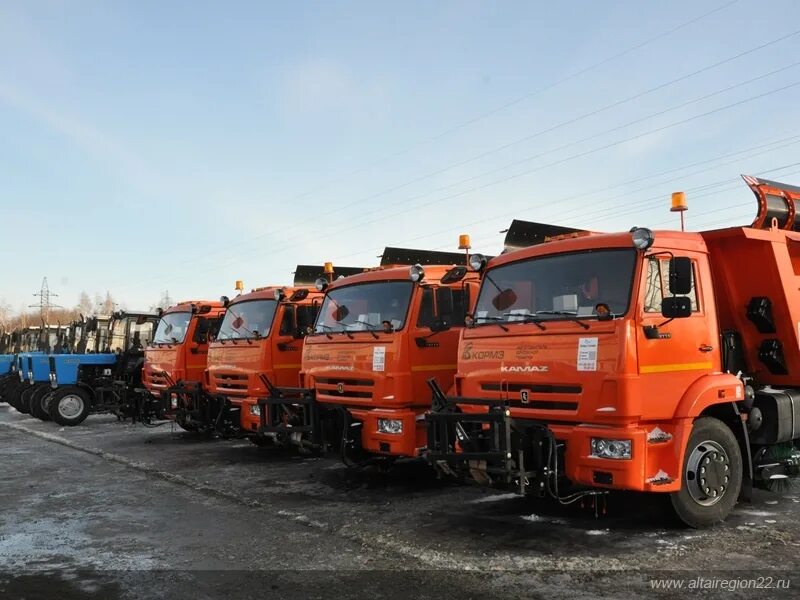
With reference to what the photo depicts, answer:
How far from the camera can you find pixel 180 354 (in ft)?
41.5

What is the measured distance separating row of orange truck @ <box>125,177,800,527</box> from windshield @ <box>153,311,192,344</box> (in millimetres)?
5010

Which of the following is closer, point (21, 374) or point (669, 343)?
point (669, 343)

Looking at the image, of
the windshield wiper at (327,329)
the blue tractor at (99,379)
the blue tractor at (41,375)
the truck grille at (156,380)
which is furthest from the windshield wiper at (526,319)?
the blue tractor at (41,375)

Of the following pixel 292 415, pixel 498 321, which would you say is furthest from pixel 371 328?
pixel 498 321

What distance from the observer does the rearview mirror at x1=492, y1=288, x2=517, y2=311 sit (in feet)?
20.3

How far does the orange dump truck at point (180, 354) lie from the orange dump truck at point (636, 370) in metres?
7.21

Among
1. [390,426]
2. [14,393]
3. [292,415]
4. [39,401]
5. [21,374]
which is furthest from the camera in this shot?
[14,393]

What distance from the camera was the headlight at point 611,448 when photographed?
16.6 ft

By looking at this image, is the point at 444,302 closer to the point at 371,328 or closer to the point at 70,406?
the point at 371,328

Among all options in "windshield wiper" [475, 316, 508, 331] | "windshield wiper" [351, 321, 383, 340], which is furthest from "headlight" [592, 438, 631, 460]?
"windshield wiper" [351, 321, 383, 340]

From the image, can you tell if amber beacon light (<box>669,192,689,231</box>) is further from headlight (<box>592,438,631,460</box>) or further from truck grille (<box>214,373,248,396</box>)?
truck grille (<box>214,373,248,396</box>)

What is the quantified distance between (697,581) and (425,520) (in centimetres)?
250

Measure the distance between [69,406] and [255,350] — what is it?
803 cm

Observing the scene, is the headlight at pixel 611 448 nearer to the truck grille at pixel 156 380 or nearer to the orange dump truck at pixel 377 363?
the orange dump truck at pixel 377 363
